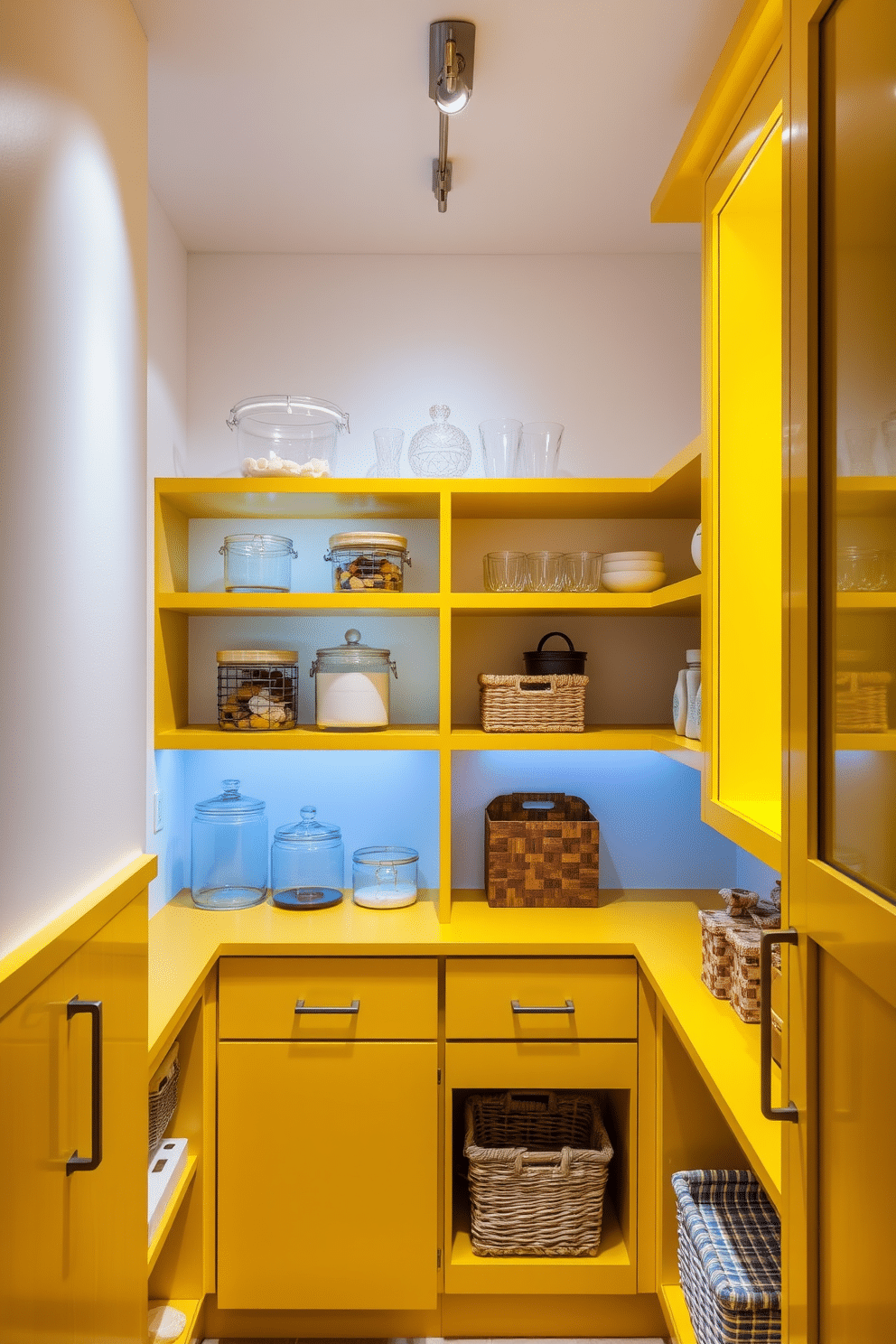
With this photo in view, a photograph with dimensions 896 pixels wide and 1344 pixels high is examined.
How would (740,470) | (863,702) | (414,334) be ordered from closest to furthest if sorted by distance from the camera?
(863,702)
(740,470)
(414,334)

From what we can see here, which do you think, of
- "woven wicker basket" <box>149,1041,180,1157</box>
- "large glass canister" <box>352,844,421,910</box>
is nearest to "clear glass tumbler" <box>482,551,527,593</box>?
"large glass canister" <box>352,844,421,910</box>

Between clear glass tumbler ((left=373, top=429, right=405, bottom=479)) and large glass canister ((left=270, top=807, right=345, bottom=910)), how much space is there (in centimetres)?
97

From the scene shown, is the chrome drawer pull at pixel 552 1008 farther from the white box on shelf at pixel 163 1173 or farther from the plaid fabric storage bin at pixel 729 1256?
the white box on shelf at pixel 163 1173

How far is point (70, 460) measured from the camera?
1.27 metres

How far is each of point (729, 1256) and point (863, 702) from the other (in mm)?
1171

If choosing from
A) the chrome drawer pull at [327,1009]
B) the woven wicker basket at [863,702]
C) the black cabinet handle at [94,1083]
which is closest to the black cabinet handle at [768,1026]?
the woven wicker basket at [863,702]

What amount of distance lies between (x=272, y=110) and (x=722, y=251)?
101 centimetres

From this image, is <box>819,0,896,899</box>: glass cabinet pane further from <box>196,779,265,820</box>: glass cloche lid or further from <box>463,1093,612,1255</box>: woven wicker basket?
<box>196,779,265,820</box>: glass cloche lid

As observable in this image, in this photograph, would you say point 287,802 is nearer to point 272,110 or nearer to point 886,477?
point 272,110

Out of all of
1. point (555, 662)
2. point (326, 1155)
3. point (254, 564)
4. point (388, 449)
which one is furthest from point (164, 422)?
point (326, 1155)

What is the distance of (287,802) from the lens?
263cm

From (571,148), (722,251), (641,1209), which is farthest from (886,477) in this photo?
(641,1209)

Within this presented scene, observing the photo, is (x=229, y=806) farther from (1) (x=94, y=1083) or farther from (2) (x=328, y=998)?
(1) (x=94, y=1083)

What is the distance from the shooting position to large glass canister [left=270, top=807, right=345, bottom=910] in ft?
8.11
